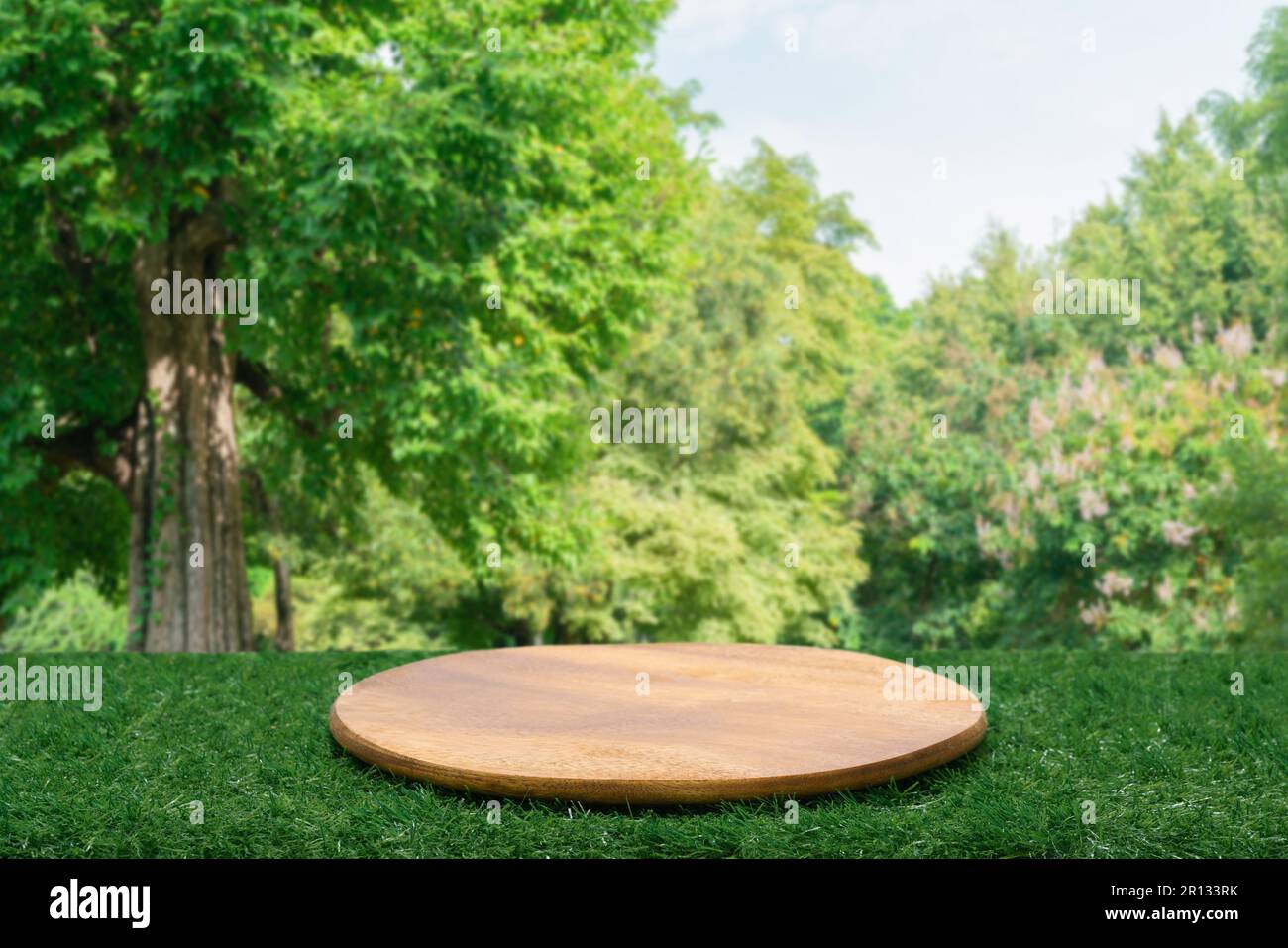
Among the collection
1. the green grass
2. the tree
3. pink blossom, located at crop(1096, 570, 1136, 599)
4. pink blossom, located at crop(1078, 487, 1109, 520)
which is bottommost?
pink blossom, located at crop(1096, 570, 1136, 599)

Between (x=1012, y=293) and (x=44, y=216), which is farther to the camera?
(x=1012, y=293)

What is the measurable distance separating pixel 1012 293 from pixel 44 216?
16617 mm

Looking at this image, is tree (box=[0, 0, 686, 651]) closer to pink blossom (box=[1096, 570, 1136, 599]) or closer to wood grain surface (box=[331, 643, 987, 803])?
wood grain surface (box=[331, 643, 987, 803])

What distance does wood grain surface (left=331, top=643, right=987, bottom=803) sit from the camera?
2.30m

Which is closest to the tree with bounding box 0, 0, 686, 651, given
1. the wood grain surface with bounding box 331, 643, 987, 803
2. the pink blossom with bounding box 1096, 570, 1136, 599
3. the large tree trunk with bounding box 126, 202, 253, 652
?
the large tree trunk with bounding box 126, 202, 253, 652

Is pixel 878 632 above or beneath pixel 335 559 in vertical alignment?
beneath

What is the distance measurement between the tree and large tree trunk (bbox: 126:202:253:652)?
24mm

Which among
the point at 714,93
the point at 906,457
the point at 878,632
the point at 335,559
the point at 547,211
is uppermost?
the point at 714,93

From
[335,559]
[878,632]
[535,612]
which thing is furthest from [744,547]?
[335,559]

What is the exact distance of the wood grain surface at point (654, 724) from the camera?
2.30 meters

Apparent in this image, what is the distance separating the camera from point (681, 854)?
2.04 meters

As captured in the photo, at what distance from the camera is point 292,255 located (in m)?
7.57

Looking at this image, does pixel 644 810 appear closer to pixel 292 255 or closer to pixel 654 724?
pixel 654 724

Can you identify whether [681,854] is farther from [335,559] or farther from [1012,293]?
[1012,293]
